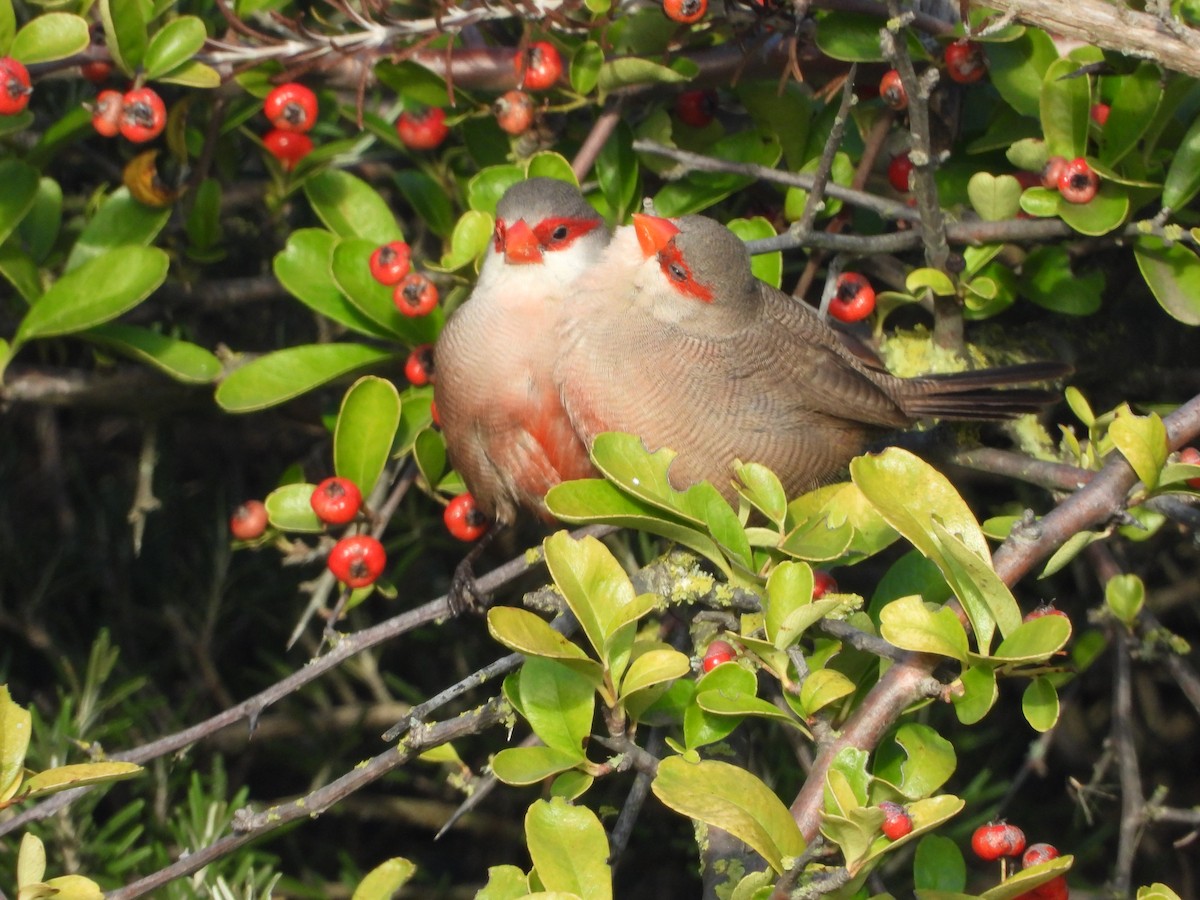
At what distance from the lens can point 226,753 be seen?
11.3 feet

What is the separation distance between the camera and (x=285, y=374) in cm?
250

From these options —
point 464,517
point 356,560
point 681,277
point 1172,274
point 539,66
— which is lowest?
point 464,517

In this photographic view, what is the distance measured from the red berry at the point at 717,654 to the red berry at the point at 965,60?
1.15 m

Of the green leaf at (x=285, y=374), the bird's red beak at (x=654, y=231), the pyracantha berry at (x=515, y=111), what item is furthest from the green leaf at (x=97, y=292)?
the bird's red beak at (x=654, y=231)

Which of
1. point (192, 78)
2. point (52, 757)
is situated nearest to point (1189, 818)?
point (52, 757)

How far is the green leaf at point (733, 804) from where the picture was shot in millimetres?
1378

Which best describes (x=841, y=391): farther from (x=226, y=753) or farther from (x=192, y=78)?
(x=226, y=753)

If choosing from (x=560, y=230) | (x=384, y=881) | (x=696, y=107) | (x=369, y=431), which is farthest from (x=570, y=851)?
(x=696, y=107)

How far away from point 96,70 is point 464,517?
108cm

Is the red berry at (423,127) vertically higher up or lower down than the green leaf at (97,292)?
higher up

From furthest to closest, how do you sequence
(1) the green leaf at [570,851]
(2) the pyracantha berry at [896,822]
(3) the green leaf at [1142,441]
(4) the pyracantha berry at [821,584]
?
(4) the pyracantha berry at [821,584], (3) the green leaf at [1142,441], (1) the green leaf at [570,851], (2) the pyracantha berry at [896,822]

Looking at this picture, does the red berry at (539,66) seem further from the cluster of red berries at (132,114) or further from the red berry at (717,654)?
the red berry at (717,654)

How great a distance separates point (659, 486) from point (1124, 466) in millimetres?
603

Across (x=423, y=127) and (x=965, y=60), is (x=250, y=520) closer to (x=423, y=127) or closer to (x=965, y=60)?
(x=423, y=127)
